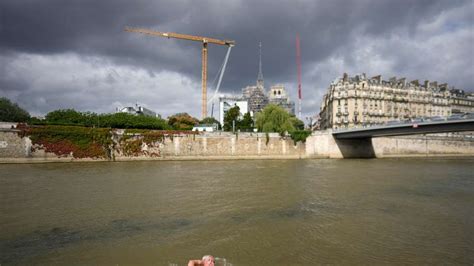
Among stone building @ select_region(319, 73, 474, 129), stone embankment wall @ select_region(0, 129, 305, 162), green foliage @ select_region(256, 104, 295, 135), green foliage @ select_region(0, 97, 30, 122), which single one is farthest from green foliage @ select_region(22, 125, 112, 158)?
stone building @ select_region(319, 73, 474, 129)

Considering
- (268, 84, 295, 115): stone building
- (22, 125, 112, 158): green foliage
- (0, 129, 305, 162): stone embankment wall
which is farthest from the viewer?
(268, 84, 295, 115): stone building

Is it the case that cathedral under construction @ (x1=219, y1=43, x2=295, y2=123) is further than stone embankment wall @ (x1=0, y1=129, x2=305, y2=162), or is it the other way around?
cathedral under construction @ (x1=219, y1=43, x2=295, y2=123)

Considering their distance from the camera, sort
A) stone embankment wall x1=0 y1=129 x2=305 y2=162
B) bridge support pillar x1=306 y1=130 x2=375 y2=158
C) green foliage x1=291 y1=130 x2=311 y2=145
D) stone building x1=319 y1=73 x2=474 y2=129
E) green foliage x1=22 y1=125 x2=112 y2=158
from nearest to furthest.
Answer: stone embankment wall x1=0 y1=129 x2=305 y2=162 < green foliage x1=22 y1=125 x2=112 y2=158 < green foliage x1=291 y1=130 x2=311 y2=145 < bridge support pillar x1=306 y1=130 x2=375 y2=158 < stone building x1=319 y1=73 x2=474 y2=129

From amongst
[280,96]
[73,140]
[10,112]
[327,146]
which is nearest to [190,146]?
[73,140]

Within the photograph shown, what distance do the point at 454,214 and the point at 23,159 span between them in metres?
47.2

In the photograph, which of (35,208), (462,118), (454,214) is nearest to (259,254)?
(454,214)

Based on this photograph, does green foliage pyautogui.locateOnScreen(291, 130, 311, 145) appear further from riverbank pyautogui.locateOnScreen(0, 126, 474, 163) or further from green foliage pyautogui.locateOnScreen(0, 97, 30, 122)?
green foliage pyautogui.locateOnScreen(0, 97, 30, 122)

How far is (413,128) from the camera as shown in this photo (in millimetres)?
41719

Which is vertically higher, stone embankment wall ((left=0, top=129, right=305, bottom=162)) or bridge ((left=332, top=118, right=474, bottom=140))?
bridge ((left=332, top=118, right=474, bottom=140))

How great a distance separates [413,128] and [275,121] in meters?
23.7

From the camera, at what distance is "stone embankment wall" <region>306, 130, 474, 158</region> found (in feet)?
178

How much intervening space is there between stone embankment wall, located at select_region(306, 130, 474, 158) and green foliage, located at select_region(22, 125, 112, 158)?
1469 inches

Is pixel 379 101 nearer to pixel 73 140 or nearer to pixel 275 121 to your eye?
pixel 275 121

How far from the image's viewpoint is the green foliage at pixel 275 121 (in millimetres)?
54281
